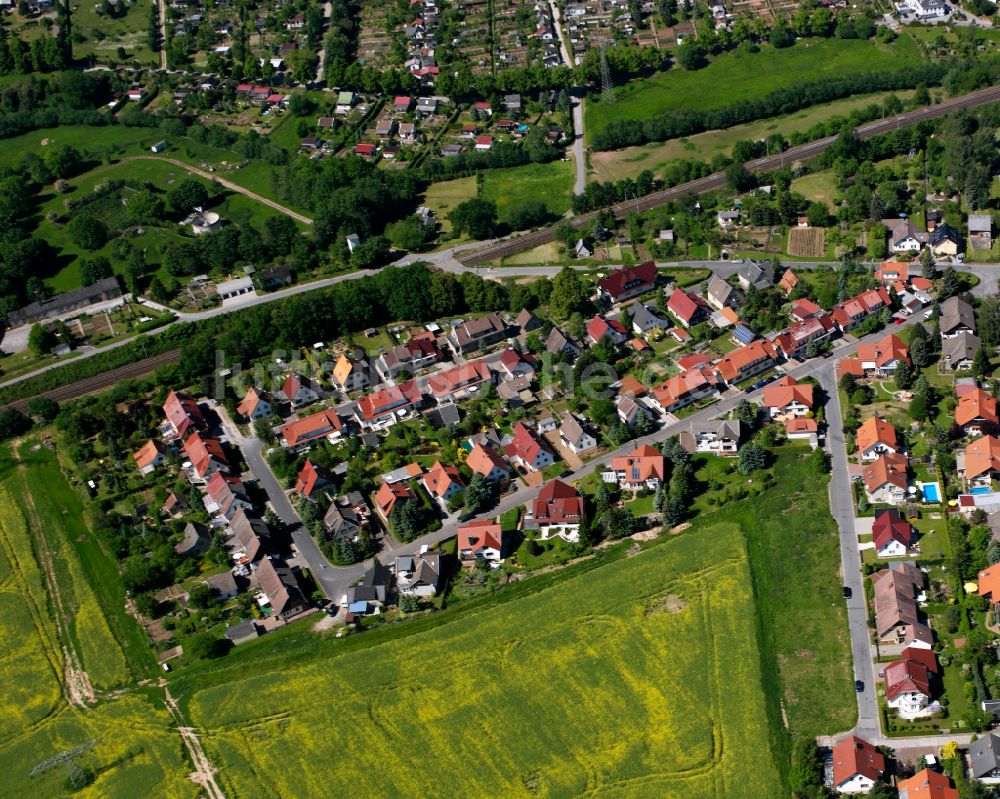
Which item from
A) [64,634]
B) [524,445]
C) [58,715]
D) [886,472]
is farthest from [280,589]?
[886,472]

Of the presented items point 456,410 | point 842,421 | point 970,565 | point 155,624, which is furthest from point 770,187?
point 155,624

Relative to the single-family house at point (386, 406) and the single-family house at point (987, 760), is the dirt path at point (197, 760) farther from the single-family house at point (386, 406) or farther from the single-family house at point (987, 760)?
the single-family house at point (987, 760)

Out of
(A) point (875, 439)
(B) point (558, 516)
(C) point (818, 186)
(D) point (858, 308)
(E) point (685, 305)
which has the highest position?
(C) point (818, 186)

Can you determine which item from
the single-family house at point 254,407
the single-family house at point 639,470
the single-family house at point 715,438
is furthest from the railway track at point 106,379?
the single-family house at point 715,438

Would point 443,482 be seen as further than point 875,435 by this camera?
Yes

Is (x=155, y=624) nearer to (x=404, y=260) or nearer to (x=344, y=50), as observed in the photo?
(x=404, y=260)

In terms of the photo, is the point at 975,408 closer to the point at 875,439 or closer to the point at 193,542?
the point at 875,439
